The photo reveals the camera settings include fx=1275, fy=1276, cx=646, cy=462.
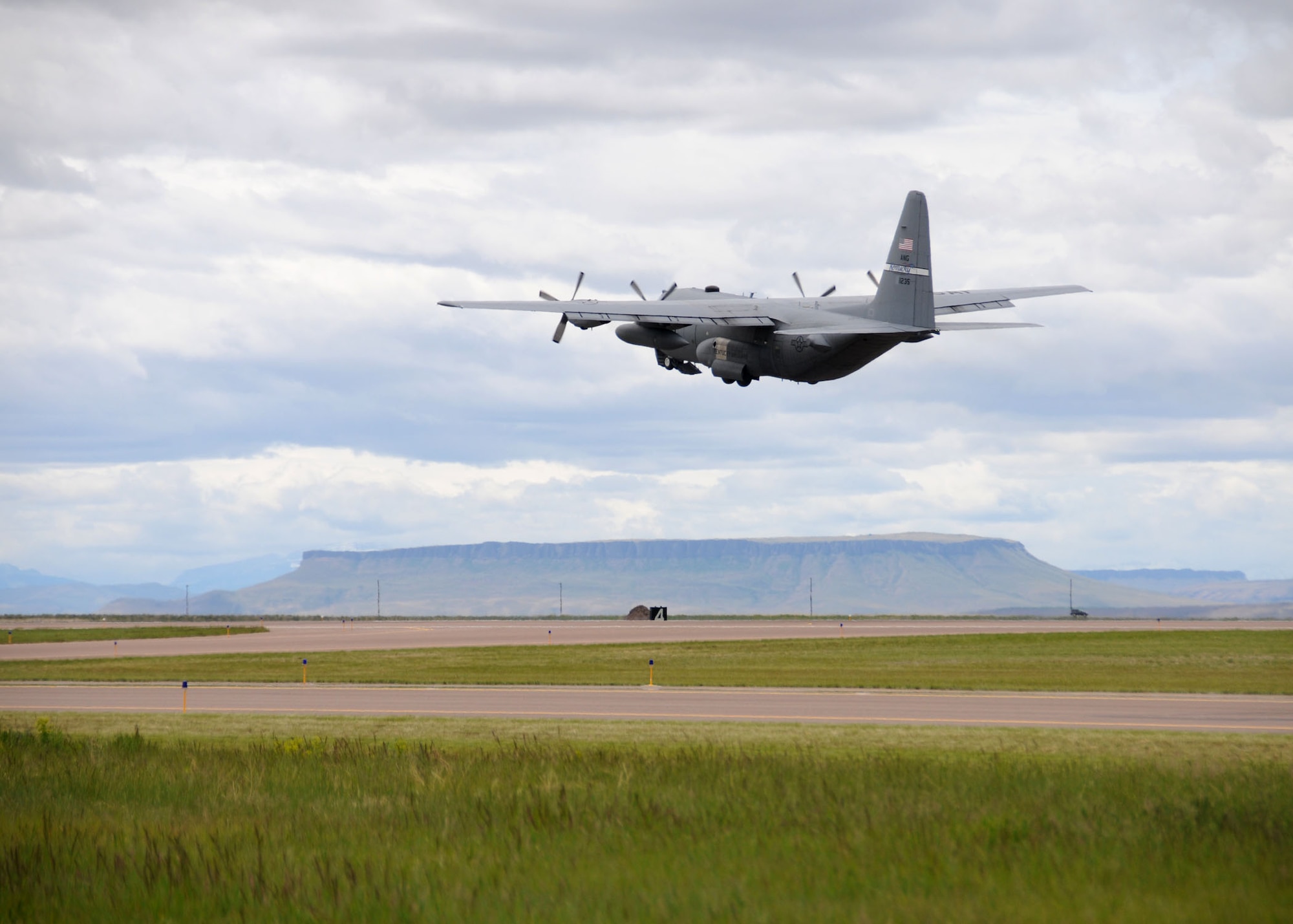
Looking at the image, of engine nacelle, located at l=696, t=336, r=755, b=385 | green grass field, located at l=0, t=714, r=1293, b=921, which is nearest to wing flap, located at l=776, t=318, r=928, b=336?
engine nacelle, located at l=696, t=336, r=755, b=385

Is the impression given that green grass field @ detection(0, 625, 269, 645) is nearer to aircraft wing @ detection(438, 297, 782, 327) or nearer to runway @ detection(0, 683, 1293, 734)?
runway @ detection(0, 683, 1293, 734)

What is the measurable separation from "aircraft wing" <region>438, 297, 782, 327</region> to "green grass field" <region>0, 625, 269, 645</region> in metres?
47.7

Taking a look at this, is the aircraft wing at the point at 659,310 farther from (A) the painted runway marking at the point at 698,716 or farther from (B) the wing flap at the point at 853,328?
(A) the painted runway marking at the point at 698,716

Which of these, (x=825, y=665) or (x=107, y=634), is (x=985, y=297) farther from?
(x=107, y=634)

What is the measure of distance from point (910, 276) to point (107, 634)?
69715mm

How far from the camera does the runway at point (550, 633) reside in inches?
2847

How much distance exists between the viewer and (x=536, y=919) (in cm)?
1085

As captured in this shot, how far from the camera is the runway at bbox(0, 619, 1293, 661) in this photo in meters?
72.3

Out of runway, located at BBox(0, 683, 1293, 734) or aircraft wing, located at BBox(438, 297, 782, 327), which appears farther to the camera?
aircraft wing, located at BBox(438, 297, 782, 327)

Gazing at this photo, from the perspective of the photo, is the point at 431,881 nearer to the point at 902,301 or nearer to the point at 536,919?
the point at 536,919

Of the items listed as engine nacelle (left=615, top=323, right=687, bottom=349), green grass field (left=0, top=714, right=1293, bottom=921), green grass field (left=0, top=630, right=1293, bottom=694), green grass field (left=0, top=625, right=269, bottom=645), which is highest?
engine nacelle (left=615, top=323, right=687, bottom=349)

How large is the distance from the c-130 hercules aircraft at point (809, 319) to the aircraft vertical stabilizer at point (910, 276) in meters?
0.02

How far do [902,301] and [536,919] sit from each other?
120 ft

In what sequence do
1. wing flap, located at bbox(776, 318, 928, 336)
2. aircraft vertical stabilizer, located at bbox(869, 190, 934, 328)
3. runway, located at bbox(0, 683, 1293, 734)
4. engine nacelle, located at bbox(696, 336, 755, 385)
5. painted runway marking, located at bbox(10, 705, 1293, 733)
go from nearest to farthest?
painted runway marking, located at bbox(10, 705, 1293, 733) → runway, located at bbox(0, 683, 1293, 734) → wing flap, located at bbox(776, 318, 928, 336) → aircraft vertical stabilizer, located at bbox(869, 190, 934, 328) → engine nacelle, located at bbox(696, 336, 755, 385)
